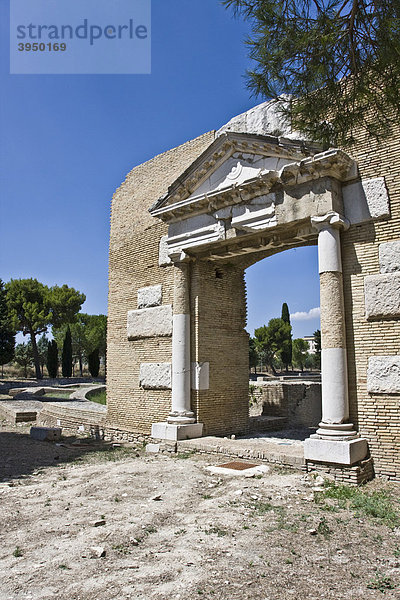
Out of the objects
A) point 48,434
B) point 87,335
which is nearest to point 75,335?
point 87,335

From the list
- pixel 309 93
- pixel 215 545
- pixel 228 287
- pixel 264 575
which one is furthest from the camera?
pixel 228 287

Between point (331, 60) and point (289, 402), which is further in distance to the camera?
point (289, 402)

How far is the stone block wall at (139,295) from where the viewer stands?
10.4m

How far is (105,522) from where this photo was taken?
509cm

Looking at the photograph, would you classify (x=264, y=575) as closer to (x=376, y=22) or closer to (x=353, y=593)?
(x=353, y=593)

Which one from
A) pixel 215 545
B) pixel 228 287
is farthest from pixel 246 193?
pixel 215 545

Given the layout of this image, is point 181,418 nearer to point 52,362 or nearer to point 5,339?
point 5,339

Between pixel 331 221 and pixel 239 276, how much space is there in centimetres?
379

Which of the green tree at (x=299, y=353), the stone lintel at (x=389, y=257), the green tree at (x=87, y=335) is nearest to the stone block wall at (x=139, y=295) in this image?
the stone lintel at (x=389, y=257)

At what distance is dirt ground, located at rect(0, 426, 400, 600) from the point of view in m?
3.60

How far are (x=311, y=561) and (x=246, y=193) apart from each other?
6.34m

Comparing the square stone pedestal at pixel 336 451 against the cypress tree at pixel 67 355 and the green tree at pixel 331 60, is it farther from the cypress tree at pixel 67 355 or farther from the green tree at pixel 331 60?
the cypress tree at pixel 67 355

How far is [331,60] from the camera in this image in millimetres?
5203

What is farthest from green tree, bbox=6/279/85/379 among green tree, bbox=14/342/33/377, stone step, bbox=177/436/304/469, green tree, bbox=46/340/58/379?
stone step, bbox=177/436/304/469
